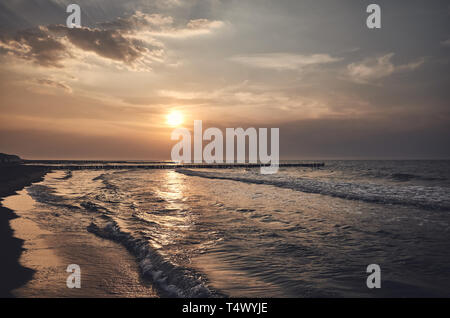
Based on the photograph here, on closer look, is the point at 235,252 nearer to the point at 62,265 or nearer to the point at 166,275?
the point at 166,275

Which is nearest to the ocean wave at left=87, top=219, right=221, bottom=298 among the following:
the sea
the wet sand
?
the sea

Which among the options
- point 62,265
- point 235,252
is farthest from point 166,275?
point 62,265

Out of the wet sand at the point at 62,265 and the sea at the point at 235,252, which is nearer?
the wet sand at the point at 62,265

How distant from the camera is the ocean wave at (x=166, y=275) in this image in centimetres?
553

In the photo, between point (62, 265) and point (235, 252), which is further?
point (235, 252)

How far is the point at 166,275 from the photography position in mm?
6312

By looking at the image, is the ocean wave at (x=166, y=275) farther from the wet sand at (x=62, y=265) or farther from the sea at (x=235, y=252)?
the wet sand at (x=62, y=265)

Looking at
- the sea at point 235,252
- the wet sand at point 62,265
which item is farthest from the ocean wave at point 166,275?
the wet sand at point 62,265

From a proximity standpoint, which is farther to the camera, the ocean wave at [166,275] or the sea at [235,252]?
the sea at [235,252]

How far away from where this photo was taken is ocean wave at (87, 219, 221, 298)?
5527 mm

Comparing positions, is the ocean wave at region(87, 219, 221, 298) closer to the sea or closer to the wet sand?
the sea
